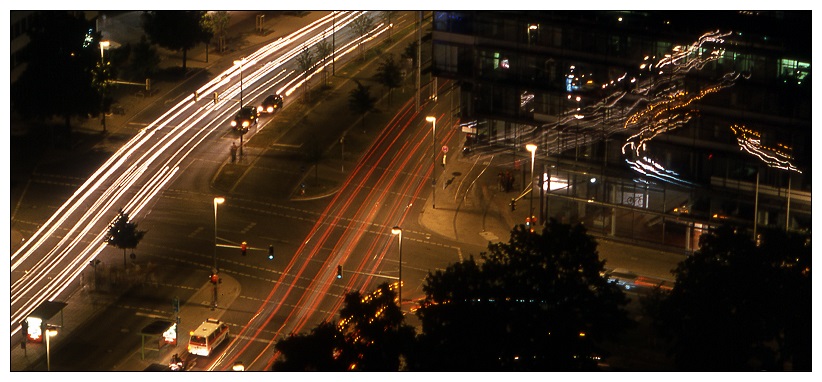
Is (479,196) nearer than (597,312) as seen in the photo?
No

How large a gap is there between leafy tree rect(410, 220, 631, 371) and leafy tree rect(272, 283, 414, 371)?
1452 millimetres

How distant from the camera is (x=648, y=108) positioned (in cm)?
11644

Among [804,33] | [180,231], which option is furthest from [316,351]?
[804,33]

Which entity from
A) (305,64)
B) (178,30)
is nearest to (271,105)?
(305,64)

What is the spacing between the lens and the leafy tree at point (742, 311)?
97.1 metres

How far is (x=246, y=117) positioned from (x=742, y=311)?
49865 millimetres

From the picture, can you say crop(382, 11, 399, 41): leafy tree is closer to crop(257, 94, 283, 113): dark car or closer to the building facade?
crop(257, 94, 283, 113): dark car

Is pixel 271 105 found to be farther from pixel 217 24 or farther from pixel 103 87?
pixel 217 24

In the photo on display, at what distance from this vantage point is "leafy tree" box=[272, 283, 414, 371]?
90.5 meters

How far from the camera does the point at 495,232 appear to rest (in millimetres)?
119375

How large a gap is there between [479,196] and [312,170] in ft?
38.6

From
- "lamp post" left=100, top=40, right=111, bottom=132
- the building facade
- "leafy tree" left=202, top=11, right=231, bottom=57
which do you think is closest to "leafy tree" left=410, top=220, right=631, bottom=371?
the building facade

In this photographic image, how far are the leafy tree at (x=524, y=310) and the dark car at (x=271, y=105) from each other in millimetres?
44117

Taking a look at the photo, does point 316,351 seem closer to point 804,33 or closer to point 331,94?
point 804,33
